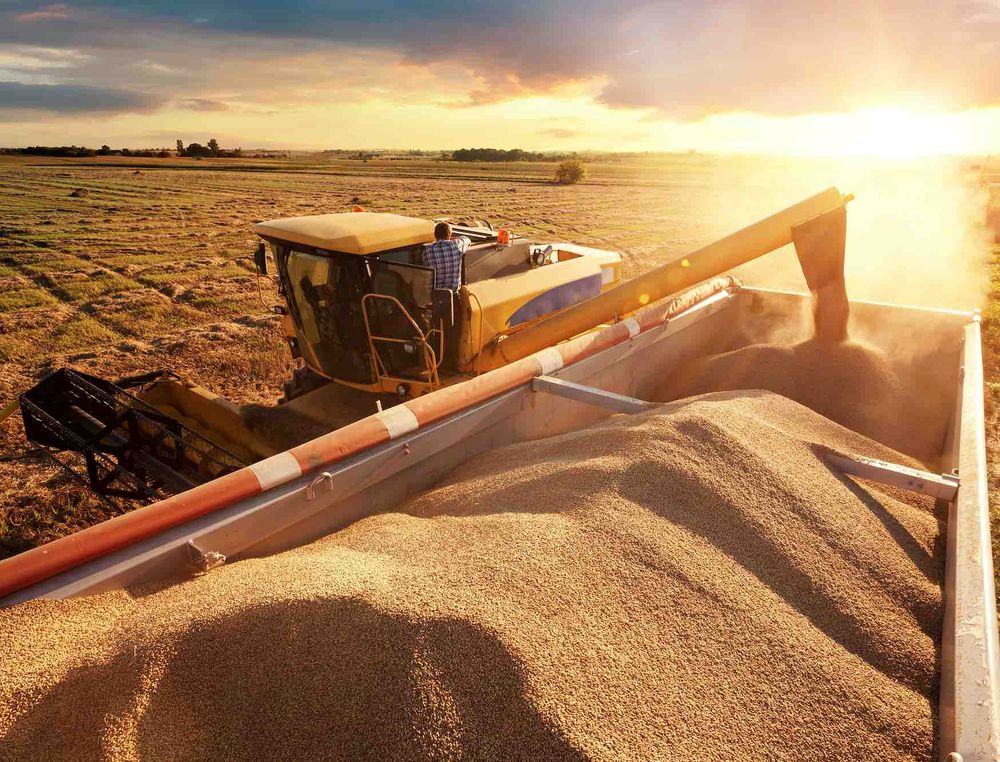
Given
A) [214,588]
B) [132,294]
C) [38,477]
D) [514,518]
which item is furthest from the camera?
[132,294]

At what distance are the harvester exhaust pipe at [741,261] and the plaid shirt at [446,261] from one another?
620mm

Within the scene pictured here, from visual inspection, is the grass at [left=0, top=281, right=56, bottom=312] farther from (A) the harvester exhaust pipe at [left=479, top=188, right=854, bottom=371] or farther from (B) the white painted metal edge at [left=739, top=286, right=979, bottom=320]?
(B) the white painted metal edge at [left=739, top=286, right=979, bottom=320]

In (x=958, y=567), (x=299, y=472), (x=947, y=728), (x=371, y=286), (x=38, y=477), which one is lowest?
(x=38, y=477)

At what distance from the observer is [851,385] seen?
4418 millimetres

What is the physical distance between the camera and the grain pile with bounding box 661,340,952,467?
13.8 feet

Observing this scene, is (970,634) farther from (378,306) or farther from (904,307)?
(904,307)

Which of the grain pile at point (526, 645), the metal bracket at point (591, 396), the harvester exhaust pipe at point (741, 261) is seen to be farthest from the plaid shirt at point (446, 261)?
the grain pile at point (526, 645)

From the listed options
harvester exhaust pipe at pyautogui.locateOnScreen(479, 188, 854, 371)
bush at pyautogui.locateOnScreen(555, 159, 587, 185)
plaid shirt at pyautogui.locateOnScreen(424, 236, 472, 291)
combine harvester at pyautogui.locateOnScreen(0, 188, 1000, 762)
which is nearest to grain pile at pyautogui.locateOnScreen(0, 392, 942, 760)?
combine harvester at pyautogui.locateOnScreen(0, 188, 1000, 762)

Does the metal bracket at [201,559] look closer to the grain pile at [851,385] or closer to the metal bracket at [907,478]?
the metal bracket at [907,478]

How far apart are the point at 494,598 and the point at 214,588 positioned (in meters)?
0.85

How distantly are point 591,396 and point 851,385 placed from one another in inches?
86.2

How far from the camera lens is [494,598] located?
6.07 ft

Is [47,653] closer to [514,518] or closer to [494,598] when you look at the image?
[494,598]

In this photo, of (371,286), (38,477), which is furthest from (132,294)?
(371,286)
